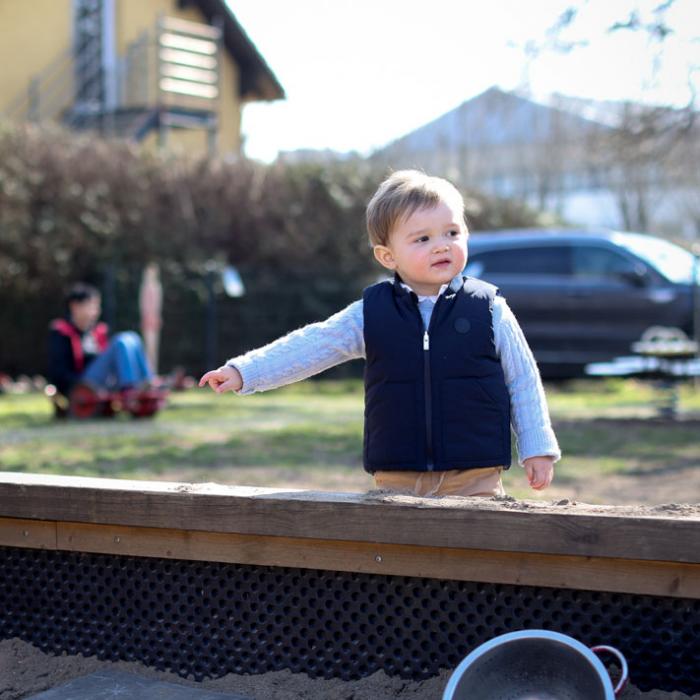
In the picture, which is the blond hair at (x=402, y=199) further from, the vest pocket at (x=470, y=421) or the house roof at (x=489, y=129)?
the house roof at (x=489, y=129)

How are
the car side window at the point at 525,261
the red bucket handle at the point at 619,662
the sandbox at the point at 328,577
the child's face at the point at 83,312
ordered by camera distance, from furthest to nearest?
1. the car side window at the point at 525,261
2. the child's face at the point at 83,312
3. the sandbox at the point at 328,577
4. the red bucket handle at the point at 619,662

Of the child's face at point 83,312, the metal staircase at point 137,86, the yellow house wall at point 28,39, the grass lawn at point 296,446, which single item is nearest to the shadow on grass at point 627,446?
the grass lawn at point 296,446

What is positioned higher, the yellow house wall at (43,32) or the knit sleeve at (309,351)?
the yellow house wall at (43,32)

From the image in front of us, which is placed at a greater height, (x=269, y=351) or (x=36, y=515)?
(x=269, y=351)

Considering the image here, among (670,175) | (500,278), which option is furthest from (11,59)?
(670,175)

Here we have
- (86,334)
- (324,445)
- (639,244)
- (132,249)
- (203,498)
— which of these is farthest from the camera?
(132,249)

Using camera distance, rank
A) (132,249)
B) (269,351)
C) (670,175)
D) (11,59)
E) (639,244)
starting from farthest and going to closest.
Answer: (670,175) < (11,59) < (132,249) < (639,244) < (269,351)

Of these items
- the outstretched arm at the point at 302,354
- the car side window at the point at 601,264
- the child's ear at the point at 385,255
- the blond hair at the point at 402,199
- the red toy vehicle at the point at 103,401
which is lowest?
the red toy vehicle at the point at 103,401

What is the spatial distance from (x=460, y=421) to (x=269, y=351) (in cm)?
58

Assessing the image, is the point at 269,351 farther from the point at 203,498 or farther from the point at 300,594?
the point at 300,594

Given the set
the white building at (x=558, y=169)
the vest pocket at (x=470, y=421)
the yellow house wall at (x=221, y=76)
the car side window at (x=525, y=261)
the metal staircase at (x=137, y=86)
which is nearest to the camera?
the vest pocket at (x=470, y=421)

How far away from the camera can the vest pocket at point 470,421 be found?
318cm

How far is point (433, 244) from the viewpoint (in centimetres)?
331

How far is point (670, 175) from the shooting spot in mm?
38188
